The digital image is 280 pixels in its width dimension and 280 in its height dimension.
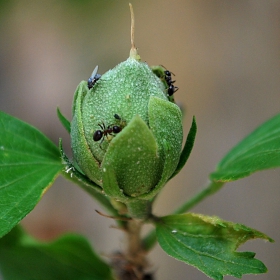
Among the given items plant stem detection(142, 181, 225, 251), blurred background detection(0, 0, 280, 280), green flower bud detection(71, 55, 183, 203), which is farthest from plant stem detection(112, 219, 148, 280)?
blurred background detection(0, 0, 280, 280)

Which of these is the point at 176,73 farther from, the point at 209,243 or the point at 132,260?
the point at 209,243

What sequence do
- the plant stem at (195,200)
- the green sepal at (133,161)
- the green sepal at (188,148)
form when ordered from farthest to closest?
the plant stem at (195,200) → the green sepal at (188,148) → the green sepal at (133,161)

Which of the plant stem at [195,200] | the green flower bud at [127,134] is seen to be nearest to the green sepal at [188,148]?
the green flower bud at [127,134]

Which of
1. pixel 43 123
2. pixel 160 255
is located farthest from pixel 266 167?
pixel 43 123

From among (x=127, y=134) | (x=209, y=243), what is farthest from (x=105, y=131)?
(x=209, y=243)

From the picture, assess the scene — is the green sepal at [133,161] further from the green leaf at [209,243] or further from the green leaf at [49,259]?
the green leaf at [49,259]

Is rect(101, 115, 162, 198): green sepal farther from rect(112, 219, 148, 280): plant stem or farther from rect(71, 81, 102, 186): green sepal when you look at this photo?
rect(112, 219, 148, 280): plant stem

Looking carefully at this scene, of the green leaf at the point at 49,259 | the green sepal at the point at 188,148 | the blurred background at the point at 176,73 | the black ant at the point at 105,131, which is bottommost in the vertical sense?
the green leaf at the point at 49,259
